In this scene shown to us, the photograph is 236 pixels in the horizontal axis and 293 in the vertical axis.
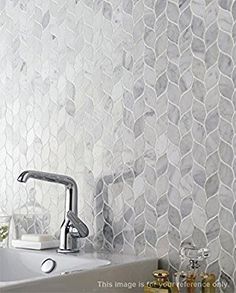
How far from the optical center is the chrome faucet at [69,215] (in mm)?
1865

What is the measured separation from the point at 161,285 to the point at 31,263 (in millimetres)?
492

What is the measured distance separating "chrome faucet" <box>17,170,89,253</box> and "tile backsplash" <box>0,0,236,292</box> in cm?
8

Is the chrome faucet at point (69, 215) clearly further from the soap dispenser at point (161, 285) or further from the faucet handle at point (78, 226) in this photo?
the soap dispenser at point (161, 285)

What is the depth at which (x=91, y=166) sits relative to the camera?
1989 millimetres

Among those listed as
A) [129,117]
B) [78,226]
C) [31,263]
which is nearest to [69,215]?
[78,226]

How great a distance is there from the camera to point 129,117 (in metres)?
1.90

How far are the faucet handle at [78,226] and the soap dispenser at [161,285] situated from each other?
12.8 inches

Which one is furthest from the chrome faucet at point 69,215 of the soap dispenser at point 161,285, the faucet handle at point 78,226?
the soap dispenser at point 161,285

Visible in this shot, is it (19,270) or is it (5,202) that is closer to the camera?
(19,270)

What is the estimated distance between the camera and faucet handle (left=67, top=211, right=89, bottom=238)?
73.3 inches

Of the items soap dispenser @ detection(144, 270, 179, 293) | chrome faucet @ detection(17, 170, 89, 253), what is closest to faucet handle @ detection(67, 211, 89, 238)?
chrome faucet @ detection(17, 170, 89, 253)

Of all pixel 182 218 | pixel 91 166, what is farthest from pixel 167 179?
pixel 91 166

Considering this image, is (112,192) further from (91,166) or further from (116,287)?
(116,287)

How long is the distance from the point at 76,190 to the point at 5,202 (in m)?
0.43
